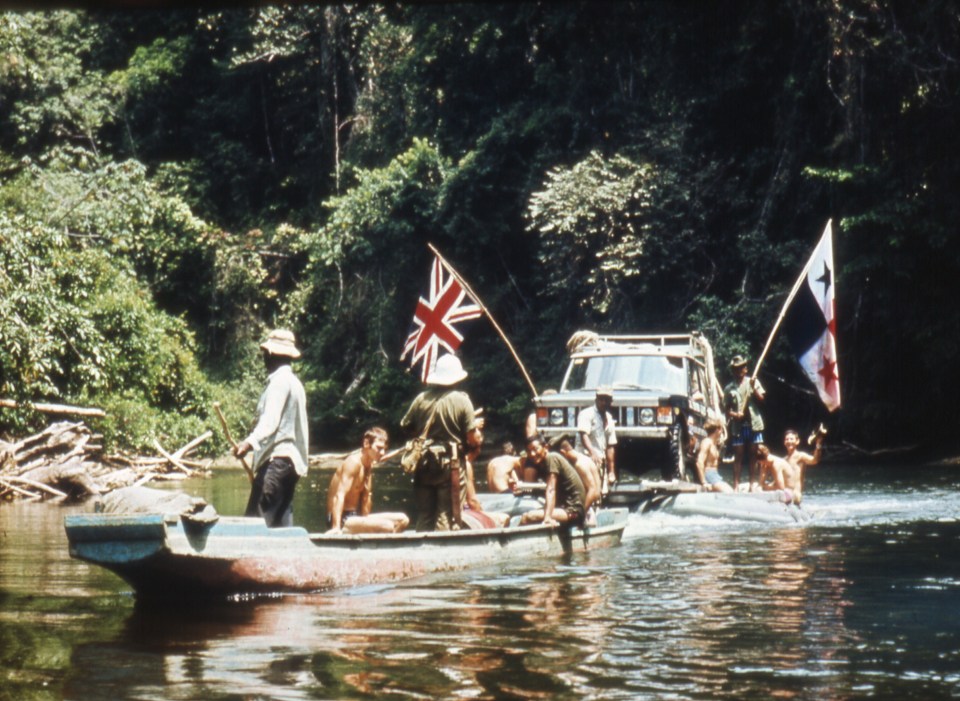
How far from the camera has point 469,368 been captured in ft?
120

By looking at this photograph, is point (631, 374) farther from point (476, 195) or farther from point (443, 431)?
point (476, 195)

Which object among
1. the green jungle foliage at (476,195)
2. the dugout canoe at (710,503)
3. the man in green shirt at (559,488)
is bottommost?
the dugout canoe at (710,503)

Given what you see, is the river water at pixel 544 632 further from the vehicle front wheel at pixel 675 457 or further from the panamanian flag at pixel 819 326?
the panamanian flag at pixel 819 326

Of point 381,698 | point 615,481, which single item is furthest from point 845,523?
point 381,698

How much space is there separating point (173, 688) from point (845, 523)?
11639 mm

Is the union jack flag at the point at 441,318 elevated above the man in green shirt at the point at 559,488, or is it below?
above

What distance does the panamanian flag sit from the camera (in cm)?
1886

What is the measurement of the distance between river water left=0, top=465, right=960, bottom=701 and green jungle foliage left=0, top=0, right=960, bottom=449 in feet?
36.0

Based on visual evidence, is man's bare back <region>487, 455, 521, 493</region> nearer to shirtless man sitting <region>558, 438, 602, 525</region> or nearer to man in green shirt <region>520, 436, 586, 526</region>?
shirtless man sitting <region>558, 438, 602, 525</region>

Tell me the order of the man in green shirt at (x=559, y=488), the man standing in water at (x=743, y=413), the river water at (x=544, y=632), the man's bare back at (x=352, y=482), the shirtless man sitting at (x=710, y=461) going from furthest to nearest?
the man standing in water at (x=743, y=413) < the shirtless man sitting at (x=710, y=461) < the man in green shirt at (x=559, y=488) < the man's bare back at (x=352, y=482) < the river water at (x=544, y=632)

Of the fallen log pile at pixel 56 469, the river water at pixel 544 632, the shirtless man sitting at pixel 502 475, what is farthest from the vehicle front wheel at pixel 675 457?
the fallen log pile at pixel 56 469

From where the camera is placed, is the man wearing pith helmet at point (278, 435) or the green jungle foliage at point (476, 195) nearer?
the man wearing pith helmet at point (278, 435)

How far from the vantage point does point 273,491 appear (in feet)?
35.3

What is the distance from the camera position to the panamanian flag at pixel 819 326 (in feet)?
61.9
